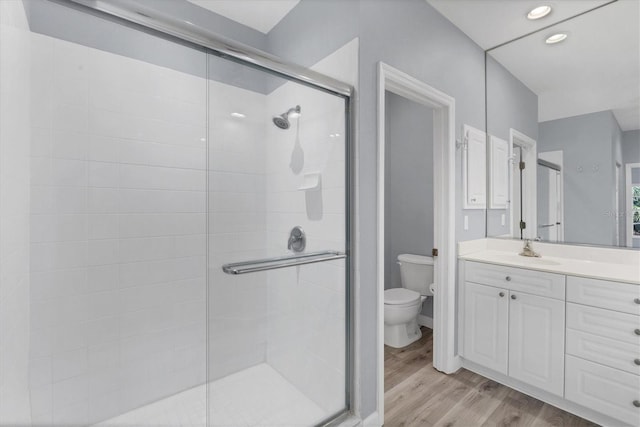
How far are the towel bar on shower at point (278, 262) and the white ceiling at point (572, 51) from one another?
1.85 m

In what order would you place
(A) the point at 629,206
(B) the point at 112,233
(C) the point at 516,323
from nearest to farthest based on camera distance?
(B) the point at 112,233
(A) the point at 629,206
(C) the point at 516,323

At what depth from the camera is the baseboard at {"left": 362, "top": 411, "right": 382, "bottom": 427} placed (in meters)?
1.58

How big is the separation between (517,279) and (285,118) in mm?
1783

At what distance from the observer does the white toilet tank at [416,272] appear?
283cm

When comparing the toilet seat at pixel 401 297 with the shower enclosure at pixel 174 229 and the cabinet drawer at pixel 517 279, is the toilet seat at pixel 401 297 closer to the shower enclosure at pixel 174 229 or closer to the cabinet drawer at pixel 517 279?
the cabinet drawer at pixel 517 279

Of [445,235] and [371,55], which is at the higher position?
[371,55]

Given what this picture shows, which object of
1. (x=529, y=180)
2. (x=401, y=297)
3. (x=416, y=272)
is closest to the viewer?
(x=529, y=180)

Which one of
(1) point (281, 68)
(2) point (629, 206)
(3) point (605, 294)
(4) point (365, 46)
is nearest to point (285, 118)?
(1) point (281, 68)

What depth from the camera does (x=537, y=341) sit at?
1.79 m

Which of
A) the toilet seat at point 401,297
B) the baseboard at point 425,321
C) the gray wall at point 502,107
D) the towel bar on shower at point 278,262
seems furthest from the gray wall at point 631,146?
the baseboard at point 425,321

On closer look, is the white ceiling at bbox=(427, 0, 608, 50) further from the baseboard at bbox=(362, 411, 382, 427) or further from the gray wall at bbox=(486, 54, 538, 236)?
the baseboard at bbox=(362, 411, 382, 427)

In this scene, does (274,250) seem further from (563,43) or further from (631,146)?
(563,43)

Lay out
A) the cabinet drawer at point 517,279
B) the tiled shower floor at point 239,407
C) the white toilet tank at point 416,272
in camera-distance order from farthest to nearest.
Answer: the white toilet tank at point 416,272, the cabinet drawer at point 517,279, the tiled shower floor at point 239,407

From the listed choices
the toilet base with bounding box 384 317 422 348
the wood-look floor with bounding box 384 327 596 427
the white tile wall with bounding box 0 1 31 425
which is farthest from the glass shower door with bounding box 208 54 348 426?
the toilet base with bounding box 384 317 422 348
